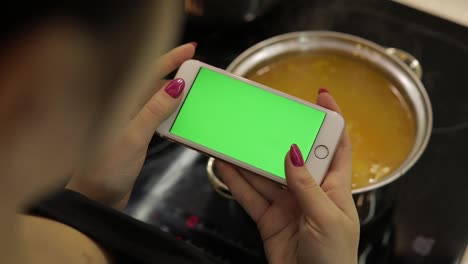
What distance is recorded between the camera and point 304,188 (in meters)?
0.48

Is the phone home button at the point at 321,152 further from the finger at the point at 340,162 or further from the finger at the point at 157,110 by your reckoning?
the finger at the point at 157,110

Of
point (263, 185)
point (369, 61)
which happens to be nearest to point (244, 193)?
point (263, 185)

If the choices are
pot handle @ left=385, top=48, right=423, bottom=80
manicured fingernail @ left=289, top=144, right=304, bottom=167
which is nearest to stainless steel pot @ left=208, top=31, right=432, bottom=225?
pot handle @ left=385, top=48, right=423, bottom=80

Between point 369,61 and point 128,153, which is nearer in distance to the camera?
point 128,153

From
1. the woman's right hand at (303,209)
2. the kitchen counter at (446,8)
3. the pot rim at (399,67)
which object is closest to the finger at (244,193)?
the woman's right hand at (303,209)

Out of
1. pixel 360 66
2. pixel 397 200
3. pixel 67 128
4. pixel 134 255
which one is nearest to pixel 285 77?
pixel 360 66

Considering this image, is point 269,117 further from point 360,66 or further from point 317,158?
point 360,66

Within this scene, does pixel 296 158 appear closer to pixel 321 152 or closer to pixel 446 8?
pixel 321 152

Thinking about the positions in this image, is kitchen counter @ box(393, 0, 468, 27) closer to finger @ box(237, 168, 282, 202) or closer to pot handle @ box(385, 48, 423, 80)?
pot handle @ box(385, 48, 423, 80)

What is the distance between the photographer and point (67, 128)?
6.6 inches

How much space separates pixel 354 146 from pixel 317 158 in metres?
0.10

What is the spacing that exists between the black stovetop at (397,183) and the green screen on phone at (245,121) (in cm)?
11

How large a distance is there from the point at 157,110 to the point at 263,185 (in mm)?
147

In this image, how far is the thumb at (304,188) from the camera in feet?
1.55
